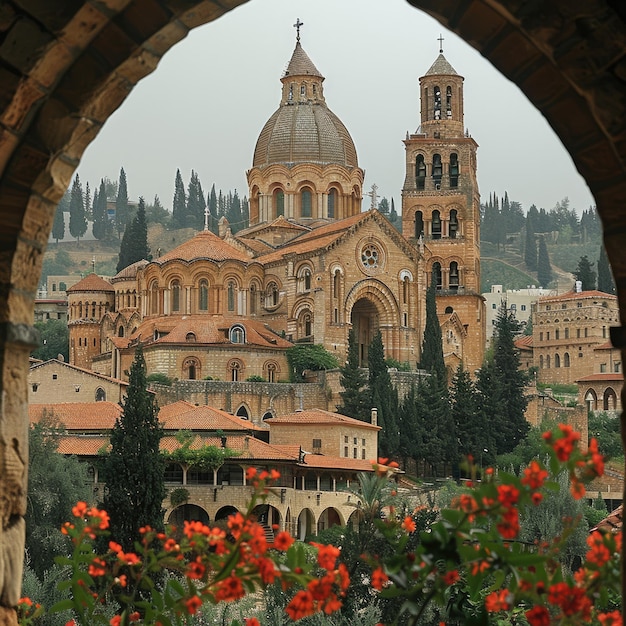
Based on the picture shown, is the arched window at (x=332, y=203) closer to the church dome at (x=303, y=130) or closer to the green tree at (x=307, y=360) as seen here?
the church dome at (x=303, y=130)

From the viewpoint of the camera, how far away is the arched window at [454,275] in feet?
225

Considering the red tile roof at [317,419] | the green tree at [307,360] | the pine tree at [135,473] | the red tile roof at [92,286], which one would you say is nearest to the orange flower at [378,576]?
the pine tree at [135,473]

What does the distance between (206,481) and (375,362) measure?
13.0 metres

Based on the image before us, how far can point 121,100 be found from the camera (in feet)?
15.9

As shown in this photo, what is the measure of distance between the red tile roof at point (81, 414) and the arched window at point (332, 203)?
2187cm

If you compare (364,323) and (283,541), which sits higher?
(364,323)

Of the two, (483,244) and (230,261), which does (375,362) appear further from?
(483,244)

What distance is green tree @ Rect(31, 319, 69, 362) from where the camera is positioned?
77750 millimetres

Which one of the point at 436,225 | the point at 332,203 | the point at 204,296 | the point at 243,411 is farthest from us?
the point at 332,203

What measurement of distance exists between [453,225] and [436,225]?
0.82 m

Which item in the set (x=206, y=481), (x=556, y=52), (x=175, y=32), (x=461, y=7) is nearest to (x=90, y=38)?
(x=175, y=32)

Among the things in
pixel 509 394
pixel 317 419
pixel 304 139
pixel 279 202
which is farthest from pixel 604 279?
pixel 317 419

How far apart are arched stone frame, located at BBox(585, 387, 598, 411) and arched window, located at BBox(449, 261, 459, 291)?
930cm

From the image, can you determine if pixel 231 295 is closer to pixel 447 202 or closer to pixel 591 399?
pixel 447 202
